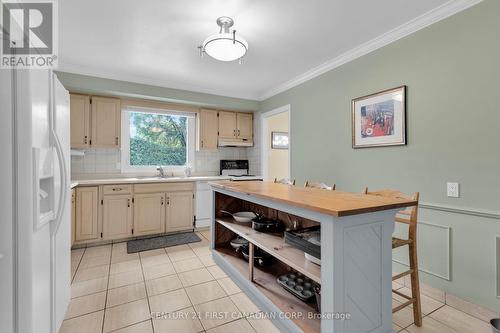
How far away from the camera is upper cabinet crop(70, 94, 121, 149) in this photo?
3.36 metres

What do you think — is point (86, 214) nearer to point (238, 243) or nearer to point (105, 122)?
point (105, 122)

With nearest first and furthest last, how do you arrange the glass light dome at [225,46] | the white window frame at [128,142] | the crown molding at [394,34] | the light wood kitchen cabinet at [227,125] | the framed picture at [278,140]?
the crown molding at [394,34] → the glass light dome at [225,46] → the white window frame at [128,142] → the light wood kitchen cabinet at [227,125] → the framed picture at [278,140]

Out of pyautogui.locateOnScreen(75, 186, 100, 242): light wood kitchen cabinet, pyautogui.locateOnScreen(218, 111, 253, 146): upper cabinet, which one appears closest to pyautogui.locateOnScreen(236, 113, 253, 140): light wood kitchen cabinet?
pyautogui.locateOnScreen(218, 111, 253, 146): upper cabinet

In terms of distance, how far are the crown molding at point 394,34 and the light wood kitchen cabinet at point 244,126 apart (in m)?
1.43

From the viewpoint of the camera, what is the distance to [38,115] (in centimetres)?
114

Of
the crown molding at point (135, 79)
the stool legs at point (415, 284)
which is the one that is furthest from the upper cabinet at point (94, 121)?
the stool legs at point (415, 284)

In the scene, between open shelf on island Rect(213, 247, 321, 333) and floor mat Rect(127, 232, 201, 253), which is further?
floor mat Rect(127, 232, 201, 253)

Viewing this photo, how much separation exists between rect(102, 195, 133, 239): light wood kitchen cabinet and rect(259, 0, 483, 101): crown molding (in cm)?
314

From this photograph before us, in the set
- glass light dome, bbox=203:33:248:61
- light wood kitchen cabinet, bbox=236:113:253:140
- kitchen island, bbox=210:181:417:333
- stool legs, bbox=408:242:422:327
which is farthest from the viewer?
light wood kitchen cabinet, bbox=236:113:253:140

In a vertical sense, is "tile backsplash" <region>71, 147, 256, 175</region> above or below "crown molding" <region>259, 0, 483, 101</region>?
below

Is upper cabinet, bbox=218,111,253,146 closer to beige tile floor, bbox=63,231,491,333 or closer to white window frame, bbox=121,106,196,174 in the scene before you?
white window frame, bbox=121,106,196,174

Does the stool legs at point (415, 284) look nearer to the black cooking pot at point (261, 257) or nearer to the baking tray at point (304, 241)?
the baking tray at point (304, 241)

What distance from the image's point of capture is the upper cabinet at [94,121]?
A: 336 centimetres

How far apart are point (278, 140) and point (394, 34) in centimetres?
295
